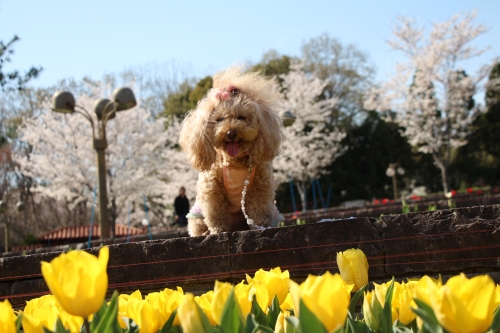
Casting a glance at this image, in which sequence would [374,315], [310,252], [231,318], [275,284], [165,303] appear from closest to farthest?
[231,318] → [374,315] → [165,303] → [275,284] → [310,252]

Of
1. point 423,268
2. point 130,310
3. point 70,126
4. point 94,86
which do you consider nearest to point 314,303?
point 130,310

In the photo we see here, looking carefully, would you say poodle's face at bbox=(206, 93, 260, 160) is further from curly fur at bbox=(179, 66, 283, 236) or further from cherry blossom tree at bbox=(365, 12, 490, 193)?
cherry blossom tree at bbox=(365, 12, 490, 193)

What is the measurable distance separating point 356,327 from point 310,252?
7.72 feet

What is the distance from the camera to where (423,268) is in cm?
337

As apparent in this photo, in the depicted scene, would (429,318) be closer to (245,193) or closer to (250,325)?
(250,325)

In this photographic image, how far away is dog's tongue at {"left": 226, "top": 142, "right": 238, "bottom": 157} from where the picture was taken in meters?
4.65

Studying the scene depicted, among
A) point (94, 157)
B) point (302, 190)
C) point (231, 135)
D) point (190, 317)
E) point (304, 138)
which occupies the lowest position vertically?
point (190, 317)

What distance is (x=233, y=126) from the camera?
15.2ft

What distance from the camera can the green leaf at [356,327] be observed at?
119 centimetres

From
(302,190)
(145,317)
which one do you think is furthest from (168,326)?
(302,190)

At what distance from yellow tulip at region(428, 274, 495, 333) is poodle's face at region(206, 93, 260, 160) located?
12.1 ft

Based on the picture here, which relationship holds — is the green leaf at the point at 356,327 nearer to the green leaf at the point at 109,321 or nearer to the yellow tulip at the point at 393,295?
the yellow tulip at the point at 393,295

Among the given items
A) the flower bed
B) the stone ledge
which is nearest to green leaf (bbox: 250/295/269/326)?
the flower bed

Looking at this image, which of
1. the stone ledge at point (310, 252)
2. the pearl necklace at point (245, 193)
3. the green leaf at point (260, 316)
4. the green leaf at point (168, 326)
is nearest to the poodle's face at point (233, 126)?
the pearl necklace at point (245, 193)
